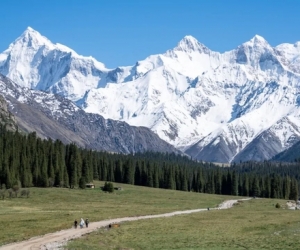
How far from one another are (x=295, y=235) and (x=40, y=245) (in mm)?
33421

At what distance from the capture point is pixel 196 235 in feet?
251

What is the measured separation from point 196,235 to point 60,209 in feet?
153

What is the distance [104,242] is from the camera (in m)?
68.4

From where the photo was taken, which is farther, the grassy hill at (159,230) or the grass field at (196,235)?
the grassy hill at (159,230)

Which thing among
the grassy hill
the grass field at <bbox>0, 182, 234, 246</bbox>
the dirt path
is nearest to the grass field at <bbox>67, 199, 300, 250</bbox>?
the grassy hill

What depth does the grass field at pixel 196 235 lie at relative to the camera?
216ft

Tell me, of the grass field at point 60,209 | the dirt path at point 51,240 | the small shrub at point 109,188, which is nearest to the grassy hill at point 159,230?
the grass field at point 60,209

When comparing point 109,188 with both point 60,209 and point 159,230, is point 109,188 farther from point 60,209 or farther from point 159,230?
point 159,230

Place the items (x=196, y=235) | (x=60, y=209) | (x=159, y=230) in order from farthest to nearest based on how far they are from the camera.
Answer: (x=60, y=209) → (x=159, y=230) → (x=196, y=235)

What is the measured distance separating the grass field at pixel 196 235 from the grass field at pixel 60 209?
30.6 ft

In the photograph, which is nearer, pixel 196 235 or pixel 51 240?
pixel 51 240

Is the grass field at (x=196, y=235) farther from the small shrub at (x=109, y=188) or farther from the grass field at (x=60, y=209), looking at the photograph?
the small shrub at (x=109, y=188)

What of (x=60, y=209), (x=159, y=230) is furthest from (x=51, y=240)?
(x=60, y=209)

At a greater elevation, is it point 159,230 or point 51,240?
point 159,230
